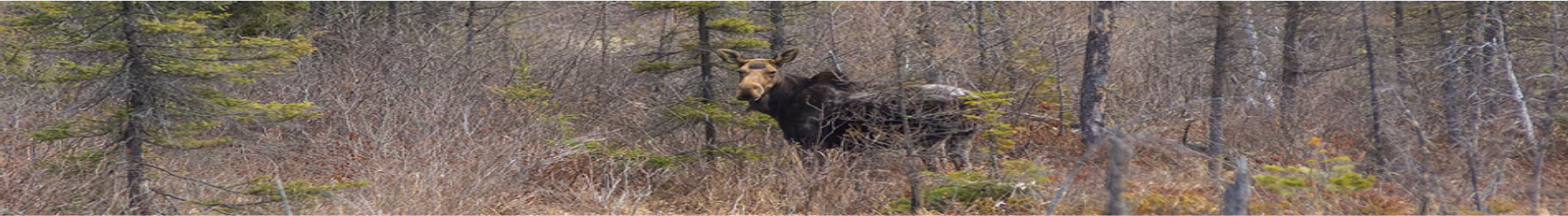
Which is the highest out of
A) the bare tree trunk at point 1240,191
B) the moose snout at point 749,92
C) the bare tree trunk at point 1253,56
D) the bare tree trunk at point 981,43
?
the bare tree trunk at point 1240,191

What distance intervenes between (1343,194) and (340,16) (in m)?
14.8

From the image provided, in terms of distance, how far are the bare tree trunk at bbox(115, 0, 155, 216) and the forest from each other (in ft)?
0.06

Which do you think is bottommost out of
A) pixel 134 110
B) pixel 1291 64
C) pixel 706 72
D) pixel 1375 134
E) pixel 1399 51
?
pixel 1375 134

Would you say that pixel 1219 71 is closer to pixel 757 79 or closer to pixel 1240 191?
pixel 757 79

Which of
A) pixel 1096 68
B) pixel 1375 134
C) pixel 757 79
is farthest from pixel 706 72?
pixel 1375 134

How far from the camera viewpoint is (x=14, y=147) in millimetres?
9211

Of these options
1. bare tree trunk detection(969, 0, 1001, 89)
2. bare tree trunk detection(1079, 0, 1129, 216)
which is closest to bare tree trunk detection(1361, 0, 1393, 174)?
bare tree trunk detection(1079, 0, 1129, 216)

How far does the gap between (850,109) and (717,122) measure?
1.77 m

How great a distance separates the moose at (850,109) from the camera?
983 cm

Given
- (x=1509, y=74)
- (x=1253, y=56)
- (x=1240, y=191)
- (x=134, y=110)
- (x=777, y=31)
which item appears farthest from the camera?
(x=1253, y=56)

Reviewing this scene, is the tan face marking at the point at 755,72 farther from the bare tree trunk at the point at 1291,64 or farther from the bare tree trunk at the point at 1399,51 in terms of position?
the bare tree trunk at the point at 1399,51

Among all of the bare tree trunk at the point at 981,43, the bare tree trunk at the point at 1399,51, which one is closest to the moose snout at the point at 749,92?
the bare tree trunk at the point at 981,43

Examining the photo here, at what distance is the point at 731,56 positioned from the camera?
11062mm

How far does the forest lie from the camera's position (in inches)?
312
